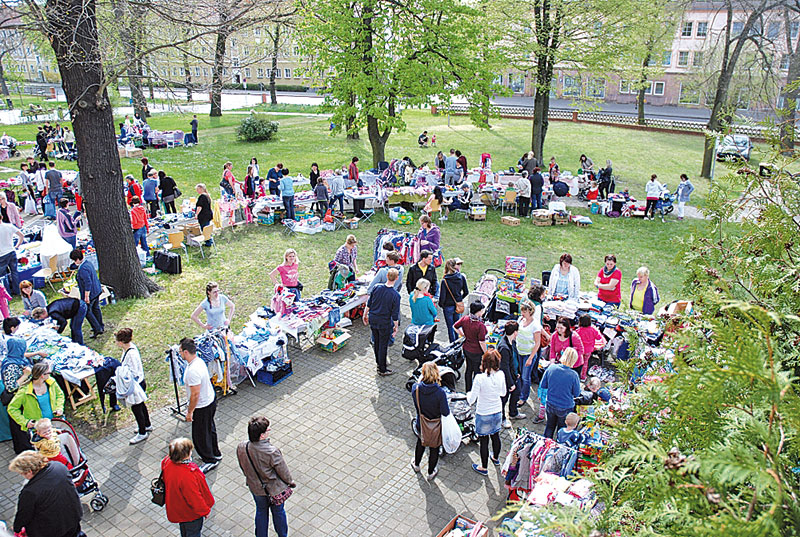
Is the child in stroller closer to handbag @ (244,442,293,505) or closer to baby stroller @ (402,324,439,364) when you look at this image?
handbag @ (244,442,293,505)

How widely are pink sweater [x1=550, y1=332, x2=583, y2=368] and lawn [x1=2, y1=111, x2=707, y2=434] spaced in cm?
167

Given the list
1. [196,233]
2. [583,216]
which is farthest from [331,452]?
[583,216]

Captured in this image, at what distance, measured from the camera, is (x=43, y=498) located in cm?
564

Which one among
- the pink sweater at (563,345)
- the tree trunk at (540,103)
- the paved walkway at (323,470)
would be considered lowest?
the paved walkway at (323,470)

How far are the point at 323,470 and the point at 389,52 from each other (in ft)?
55.4

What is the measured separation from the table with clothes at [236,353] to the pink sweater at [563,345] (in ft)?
14.4

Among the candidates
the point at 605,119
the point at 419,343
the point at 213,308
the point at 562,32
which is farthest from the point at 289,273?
the point at 605,119

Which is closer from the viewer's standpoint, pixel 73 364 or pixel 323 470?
pixel 323 470

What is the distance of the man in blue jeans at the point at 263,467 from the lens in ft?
19.6

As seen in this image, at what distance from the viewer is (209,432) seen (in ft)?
25.3

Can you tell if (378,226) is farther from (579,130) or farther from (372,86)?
(579,130)

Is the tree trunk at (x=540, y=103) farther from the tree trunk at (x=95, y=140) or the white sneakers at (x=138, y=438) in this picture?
the white sneakers at (x=138, y=438)

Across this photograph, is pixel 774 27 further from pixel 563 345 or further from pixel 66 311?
pixel 66 311

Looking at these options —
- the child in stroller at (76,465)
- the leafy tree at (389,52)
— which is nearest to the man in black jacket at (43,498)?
the child in stroller at (76,465)
